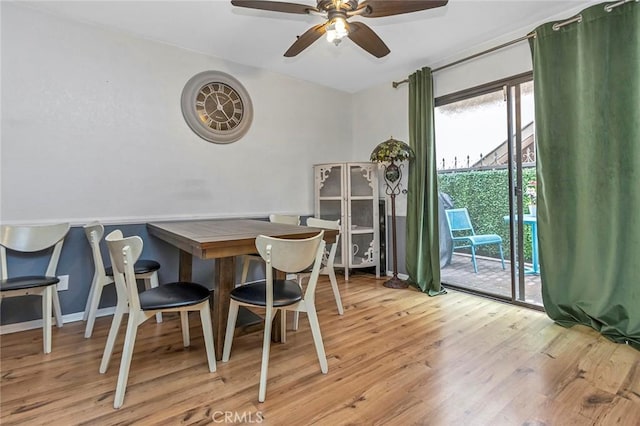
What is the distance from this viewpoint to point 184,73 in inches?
118

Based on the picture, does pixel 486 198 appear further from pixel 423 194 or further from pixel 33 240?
pixel 33 240

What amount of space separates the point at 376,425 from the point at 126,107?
118 inches

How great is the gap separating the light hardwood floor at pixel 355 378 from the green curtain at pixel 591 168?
24 centimetres

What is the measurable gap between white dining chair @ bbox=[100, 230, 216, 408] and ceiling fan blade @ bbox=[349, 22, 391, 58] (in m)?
1.75

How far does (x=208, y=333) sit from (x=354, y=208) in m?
2.38

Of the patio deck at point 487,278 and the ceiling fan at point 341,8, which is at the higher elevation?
the ceiling fan at point 341,8

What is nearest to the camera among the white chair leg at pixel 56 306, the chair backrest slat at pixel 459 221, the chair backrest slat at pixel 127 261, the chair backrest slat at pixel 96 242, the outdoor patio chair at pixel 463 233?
the chair backrest slat at pixel 127 261

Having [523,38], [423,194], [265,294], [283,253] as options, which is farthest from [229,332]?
[523,38]

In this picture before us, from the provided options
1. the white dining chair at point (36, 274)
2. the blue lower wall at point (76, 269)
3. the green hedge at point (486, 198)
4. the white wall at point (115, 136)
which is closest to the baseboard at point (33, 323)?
the blue lower wall at point (76, 269)

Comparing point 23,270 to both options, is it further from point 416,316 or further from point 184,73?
point 416,316

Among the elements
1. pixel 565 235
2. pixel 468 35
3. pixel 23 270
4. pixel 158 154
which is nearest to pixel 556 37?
pixel 468 35

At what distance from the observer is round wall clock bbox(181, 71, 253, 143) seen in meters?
3.03

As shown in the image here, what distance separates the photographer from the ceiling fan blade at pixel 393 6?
168cm

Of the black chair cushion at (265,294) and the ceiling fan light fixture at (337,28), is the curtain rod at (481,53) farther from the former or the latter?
the black chair cushion at (265,294)
